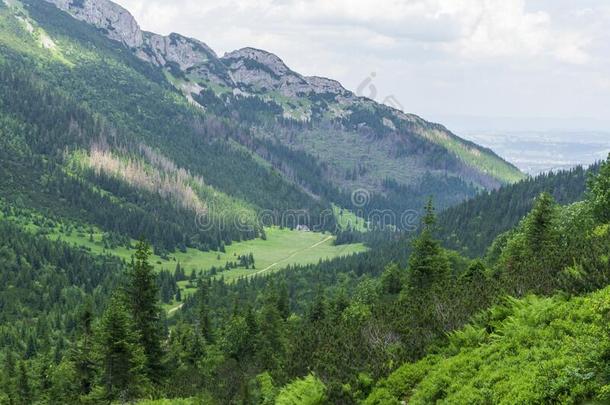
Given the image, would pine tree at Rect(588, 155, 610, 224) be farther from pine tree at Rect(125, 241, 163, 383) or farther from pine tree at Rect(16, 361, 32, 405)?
pine tree at Rect(16, 361, 32, 405)

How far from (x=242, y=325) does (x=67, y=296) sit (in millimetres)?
133336

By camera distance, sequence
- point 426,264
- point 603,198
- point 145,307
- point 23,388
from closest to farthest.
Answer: point 145,307, point 426,264, point 603,198, point 23,388

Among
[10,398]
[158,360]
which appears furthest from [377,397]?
[10,398]

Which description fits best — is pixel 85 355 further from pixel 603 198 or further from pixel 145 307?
pixel 603 198

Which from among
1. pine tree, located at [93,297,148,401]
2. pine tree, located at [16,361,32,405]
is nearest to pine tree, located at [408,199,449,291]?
pine tree, located at [93,297,148,401]

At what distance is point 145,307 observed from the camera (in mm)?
56344

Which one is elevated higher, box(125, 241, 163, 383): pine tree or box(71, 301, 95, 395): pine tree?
box(125, 241, 163, 383): pine tree

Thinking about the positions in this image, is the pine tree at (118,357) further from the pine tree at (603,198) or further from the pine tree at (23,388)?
the pine tree at (603,198)

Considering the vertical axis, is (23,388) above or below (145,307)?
below

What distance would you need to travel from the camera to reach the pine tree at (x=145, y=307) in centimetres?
5553

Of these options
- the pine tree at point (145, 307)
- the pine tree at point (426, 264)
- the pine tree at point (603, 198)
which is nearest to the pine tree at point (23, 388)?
the pine tree at point (145, 307)

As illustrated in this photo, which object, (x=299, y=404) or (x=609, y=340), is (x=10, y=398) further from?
(x=609, y=340)

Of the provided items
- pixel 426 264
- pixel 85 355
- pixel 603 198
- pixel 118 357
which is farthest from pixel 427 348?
pixel 603 198

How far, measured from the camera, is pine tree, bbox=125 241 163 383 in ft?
182
